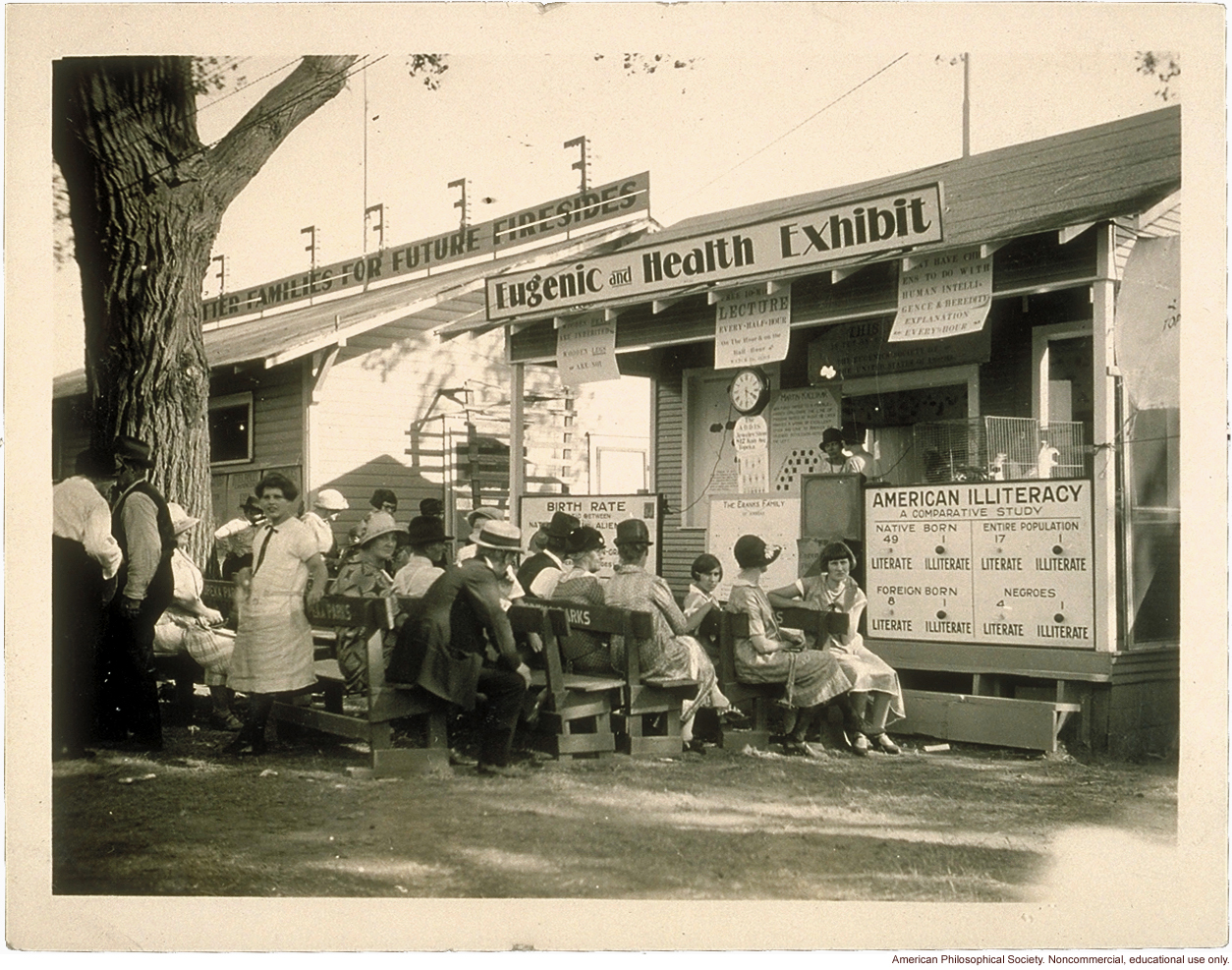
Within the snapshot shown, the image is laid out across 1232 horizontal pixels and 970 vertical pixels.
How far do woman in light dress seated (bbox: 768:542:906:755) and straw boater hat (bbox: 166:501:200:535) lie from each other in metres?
3.64

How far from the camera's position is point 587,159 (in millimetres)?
6977

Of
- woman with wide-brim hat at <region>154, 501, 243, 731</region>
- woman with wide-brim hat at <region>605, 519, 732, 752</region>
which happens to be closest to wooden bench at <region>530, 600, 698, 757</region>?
woman with wide-brim hat at <region>605, 519, 732, 752</region>

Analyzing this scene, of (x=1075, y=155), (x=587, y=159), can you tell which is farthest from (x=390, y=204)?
(x=1075, y=155)

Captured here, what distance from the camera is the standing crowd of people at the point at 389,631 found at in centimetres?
632

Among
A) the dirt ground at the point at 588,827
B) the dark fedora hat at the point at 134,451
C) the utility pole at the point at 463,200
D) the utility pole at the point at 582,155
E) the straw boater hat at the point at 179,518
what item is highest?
the utility pole at the point at 582,155

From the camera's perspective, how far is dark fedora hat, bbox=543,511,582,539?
8281 mm

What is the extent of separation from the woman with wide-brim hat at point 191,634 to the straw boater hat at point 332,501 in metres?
0.84

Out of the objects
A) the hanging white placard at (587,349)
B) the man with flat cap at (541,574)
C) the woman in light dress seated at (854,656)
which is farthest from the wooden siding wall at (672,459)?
the woman in light dress seated at (854,656)

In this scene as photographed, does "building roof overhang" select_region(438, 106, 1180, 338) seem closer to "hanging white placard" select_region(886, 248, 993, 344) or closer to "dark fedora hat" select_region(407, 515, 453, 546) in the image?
"hanging white placard" select_region(886, 248, 993, 344)

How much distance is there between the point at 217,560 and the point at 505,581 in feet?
6.44

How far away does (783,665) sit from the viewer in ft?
22.8

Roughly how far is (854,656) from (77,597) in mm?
4319

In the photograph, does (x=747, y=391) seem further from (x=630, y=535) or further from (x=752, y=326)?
(x=630, y=535)

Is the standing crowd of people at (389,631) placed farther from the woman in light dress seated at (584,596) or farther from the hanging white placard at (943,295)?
the hanging white placard at (943,295)
